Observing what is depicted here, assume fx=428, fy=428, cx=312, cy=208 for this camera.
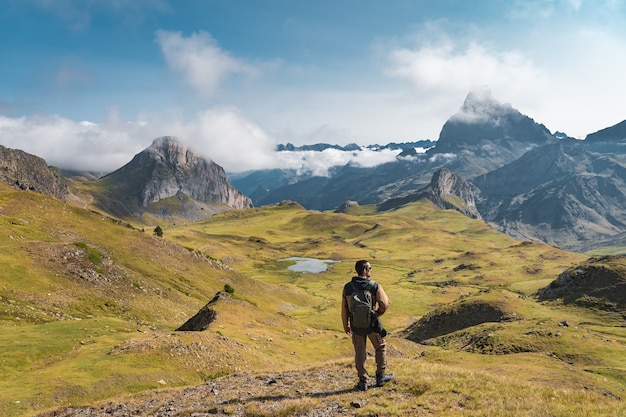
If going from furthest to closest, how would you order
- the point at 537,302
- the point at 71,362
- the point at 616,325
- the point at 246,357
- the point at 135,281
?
the point at 537,302 < the point at 616,325 < the point at 135,281 < the point at 246,357 < the point at 71,362

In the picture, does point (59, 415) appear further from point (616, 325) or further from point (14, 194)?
point (616, 325)

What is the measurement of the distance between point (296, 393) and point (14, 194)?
88.1m

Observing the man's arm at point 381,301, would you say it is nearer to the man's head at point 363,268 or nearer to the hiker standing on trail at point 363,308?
the hiker standing on trail at point 363,308

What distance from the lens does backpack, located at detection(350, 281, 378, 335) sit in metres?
19.6

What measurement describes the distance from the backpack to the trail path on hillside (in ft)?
10.5

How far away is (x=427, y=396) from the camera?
63.5 feet

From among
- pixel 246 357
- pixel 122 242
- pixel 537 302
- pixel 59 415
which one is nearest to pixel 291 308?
pixel 122 242

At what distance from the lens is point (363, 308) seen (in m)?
19.6

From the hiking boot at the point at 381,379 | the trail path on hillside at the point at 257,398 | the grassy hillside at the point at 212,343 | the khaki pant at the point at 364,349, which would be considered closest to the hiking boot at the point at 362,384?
the khaki pant at the point at 364,349

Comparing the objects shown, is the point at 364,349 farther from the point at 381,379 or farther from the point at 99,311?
the point at 99,311

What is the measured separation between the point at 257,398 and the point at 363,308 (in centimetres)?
730

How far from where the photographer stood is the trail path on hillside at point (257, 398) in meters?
19.2

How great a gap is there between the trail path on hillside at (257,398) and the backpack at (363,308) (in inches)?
126

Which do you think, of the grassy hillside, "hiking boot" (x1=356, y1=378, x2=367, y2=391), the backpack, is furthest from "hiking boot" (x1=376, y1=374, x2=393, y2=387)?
the backpack
